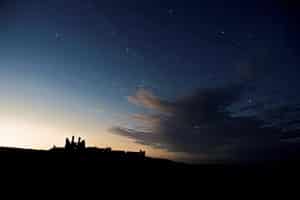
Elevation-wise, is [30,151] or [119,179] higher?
[30,151]

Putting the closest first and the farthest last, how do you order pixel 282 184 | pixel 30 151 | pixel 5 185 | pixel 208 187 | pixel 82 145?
pixel 5 185
pixel 30 151
pixel 208 187
pixel 282 184
pixel 82 145

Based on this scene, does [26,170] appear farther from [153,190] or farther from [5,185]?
[153,190]

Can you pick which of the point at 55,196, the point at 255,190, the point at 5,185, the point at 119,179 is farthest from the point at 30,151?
the point at 255,190

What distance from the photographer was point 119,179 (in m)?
11.6

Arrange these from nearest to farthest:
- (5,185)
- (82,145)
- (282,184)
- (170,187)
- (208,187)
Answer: (5,185) < (170,187) < (208,187) < (282,184) < (82,145)

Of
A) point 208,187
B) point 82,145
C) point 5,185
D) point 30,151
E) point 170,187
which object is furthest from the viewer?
point 82,145

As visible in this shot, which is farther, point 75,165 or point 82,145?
point 82,145

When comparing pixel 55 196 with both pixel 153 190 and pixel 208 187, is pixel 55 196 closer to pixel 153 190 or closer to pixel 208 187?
pixel 153 190

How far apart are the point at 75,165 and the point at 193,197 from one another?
717 centimetres

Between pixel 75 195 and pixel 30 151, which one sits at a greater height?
pixel 30 151

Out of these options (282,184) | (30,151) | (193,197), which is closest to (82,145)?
(30,151)

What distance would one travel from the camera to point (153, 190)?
11680 millimetres

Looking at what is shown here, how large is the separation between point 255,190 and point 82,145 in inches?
535

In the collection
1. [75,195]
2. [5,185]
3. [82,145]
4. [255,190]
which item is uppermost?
[82,145]
